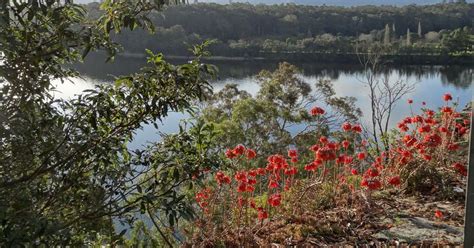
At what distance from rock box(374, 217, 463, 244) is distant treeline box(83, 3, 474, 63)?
20.1 metres

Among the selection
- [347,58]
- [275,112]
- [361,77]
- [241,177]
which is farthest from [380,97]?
[347,58]

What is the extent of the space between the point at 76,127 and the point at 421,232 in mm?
1802

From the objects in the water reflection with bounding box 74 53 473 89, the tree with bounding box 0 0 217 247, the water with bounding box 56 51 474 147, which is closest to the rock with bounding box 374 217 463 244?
the tree with bounding box 0 0 217 247

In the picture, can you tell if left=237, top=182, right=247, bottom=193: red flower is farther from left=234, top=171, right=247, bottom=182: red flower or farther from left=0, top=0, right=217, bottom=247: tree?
left=0, top=0, right=217, bottom=247: tree

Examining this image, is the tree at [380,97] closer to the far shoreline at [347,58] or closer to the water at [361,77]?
the water at [361,77]

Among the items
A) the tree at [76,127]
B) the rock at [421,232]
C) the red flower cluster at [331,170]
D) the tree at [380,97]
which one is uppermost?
the tree at [76,127]

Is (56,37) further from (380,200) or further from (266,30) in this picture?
(266,30)

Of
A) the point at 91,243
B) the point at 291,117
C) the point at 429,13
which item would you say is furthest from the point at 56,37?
the point at 429,13

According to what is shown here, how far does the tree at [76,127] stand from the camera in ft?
3.98

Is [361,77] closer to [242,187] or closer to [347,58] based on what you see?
[347,58]

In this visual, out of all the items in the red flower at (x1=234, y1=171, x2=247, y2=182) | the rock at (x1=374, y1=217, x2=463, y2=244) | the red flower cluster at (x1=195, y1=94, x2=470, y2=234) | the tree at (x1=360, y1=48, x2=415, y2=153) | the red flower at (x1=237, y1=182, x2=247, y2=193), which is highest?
the red flower at (x1=234, y1=171, x2=247, y2=182)

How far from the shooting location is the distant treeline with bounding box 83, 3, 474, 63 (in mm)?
29500

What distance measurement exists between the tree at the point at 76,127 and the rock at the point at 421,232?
1.33 meters

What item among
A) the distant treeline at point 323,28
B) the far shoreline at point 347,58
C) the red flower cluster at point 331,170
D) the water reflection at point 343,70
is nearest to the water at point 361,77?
the water reflection at point 343,70
